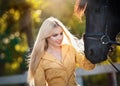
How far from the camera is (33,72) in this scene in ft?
15.9

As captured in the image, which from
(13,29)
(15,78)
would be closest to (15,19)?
(13,29)

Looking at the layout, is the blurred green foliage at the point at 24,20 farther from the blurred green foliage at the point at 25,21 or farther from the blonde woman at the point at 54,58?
the blonde woman at the point at 54,58

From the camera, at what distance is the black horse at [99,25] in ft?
15.4

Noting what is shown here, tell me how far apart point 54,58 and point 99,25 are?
545 mm

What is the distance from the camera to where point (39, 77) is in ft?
15.7

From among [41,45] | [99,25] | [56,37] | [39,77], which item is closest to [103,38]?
[99,25]

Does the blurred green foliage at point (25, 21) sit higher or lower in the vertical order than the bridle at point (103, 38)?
lower

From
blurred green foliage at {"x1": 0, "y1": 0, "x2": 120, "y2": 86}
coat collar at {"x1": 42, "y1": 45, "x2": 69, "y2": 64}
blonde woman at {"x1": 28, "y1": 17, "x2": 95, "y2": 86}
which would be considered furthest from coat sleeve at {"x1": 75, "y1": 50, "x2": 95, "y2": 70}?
blurred green foliage at {"x1": 0, "y1": 0, "x2": 120, "y2": 86}

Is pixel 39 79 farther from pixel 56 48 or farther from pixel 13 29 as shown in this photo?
pixel 13 29

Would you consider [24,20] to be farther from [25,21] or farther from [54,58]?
[54,58]

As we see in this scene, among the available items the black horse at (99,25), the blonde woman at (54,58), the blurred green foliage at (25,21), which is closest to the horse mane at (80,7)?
the black horse at (99,25)

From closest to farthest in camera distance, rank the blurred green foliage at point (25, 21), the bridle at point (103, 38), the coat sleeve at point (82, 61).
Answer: the bridle at point (103, 38), the coat sleeve at point (82, 61), the blurred green foliage at point (25, 21)

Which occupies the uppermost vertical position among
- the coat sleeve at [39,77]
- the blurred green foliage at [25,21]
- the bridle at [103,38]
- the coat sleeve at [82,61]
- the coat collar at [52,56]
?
the bridle at [103,38]

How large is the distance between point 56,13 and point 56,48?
610 cm
